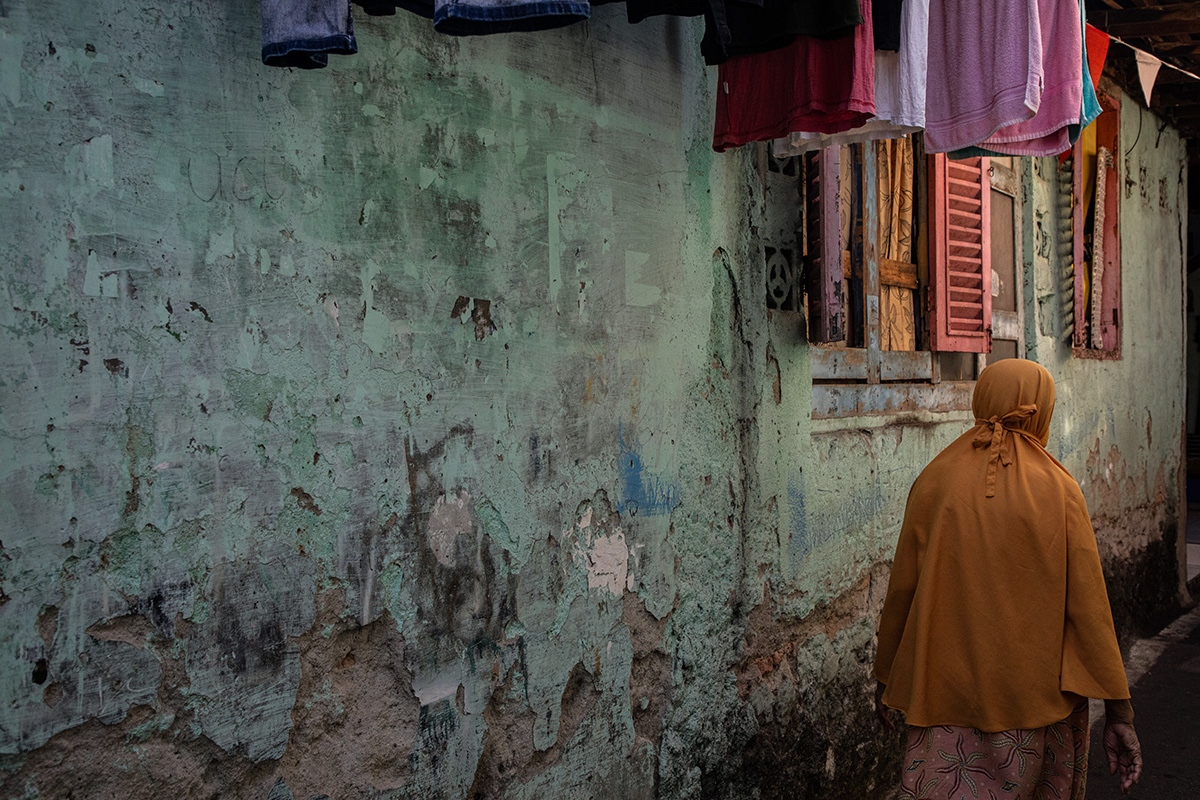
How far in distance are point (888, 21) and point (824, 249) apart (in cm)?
97

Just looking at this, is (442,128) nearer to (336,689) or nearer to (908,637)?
(336,689)

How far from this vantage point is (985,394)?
2.57 m

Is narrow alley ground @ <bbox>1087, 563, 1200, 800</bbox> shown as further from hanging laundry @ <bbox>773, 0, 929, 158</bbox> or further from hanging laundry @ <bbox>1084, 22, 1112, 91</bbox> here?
hanging laundry @ <bbox>1084, 22, 1112, 91</bbox>

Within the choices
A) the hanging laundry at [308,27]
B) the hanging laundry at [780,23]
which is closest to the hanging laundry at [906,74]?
the hanging laundry at [780,23]

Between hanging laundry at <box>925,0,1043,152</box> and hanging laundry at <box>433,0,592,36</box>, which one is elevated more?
hanging laundry at <box>925,0,1043,152</box>

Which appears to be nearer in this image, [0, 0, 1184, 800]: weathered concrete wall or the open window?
[0, 0, 1184, 800]: weathered concrete wall

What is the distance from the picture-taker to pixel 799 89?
2.49 m

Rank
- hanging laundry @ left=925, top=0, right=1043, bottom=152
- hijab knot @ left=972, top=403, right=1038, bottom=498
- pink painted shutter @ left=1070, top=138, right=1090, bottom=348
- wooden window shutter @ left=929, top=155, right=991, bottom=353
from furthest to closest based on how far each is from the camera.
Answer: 1. pink painted shutter @ left=1070, top=138, right=1090, bottom=348
2. wooden window shutter @ left=929, top=155, right=991, bottom=353
3. hanging laundry @ left=925, top=0, right=1043, bottom=152
4. hijab knot @ left=972, top=403, right=1038, bottom=498

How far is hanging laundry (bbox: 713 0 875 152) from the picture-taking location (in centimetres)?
238

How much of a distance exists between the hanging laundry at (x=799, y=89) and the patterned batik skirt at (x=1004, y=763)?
5.60ft

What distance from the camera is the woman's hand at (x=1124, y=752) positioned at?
221 cm

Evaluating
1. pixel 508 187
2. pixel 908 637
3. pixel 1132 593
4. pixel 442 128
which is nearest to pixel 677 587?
pixel 908 637

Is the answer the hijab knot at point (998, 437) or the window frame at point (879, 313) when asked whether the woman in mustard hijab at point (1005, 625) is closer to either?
the hijab knot at point (998, 437)

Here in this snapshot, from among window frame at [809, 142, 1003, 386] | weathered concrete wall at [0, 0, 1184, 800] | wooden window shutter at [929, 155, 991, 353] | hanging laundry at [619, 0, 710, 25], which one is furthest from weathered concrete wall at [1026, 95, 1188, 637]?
hanging laundry at [619, 0, 710, 25]
